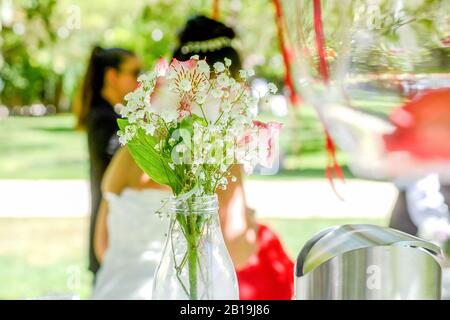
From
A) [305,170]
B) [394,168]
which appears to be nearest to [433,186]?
[394,168]

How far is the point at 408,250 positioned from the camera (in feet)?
2.75

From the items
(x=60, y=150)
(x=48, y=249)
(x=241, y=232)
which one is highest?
(x=241, y=232)

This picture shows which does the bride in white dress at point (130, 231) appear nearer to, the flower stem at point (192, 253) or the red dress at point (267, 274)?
the red dress at point (267, 274)

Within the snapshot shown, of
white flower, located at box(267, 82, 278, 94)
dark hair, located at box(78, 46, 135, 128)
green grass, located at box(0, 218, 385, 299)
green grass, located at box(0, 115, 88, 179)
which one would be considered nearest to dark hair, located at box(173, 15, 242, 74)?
dark hair, located at box(78, 46, 135, 128)

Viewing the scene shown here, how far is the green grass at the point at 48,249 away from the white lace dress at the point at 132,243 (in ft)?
6.93

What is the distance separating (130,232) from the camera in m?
1.97

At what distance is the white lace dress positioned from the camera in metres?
1.95

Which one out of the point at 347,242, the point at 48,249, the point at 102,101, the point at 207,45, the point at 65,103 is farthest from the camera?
the point at 65,103

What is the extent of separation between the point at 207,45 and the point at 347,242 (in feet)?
3.77

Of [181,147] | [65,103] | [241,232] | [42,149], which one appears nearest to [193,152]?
[181,147]

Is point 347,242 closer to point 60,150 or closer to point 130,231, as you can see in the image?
point 130,231

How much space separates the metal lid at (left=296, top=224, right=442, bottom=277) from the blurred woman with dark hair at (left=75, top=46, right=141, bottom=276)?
171 cm

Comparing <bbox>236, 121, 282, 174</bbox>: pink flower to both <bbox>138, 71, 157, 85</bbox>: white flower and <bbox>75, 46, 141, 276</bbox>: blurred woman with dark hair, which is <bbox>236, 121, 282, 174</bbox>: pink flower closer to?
<bbox>138, 71, 157, 85</bbox>: white flower
